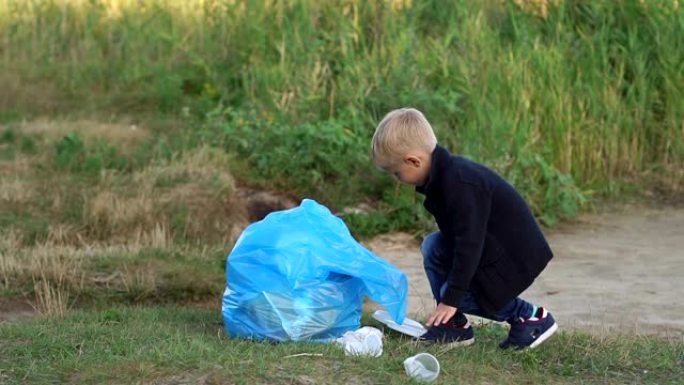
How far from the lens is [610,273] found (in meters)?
8.09

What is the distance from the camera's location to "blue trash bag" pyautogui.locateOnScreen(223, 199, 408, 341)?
205 inches

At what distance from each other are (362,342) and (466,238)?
2.05 ft

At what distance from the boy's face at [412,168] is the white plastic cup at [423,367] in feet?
2.74

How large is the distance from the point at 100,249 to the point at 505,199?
348cm

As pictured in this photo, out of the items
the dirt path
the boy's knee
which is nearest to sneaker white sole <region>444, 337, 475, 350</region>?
the boy's knee

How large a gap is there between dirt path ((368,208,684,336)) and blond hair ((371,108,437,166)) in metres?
1.69

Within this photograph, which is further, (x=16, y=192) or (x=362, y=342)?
(x=16, y=192)

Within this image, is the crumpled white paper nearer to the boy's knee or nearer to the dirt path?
the boy's knee

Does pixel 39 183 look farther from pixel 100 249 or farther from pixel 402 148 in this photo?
pixel 402 148

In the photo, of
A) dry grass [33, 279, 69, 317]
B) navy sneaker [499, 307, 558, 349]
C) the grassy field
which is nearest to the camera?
navy sneaker [499, 307, 558, 349]

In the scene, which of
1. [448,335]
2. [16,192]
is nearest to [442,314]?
[448,335]

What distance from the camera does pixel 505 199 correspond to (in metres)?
5.21

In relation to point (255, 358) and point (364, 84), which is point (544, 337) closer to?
point (255, 358)

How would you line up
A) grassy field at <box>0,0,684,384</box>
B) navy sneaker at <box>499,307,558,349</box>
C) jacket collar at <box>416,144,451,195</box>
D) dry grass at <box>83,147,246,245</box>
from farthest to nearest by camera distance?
dry grass at <box>83,147,246,245</box>
grassy field at <box>0,0,684,384</box>
navy sneaker at <box>499,307,558,349</box>
jacket collar at <box>416,144,451,195</box>
